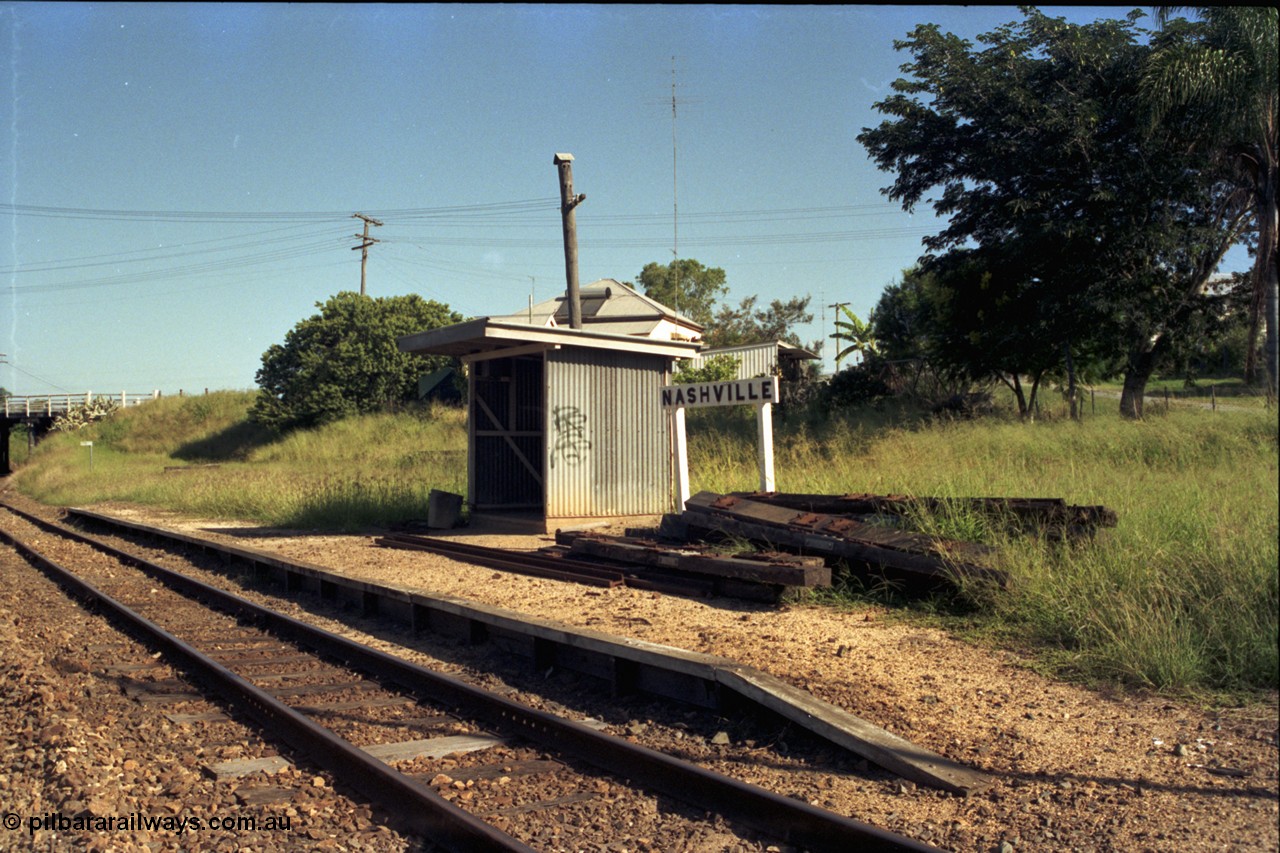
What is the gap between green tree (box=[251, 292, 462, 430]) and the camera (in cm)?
4688

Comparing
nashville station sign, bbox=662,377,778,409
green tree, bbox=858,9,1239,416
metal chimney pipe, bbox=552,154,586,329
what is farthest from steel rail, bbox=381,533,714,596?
green tree, bbox=858,9,1239,416

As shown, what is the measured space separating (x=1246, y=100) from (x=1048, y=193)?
62.4ft

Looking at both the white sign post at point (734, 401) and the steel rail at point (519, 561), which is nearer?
the steel rail at point (519, 561)

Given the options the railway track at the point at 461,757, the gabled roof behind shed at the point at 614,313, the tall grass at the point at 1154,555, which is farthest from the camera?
the gabled roof behind shed at the point at 614,313

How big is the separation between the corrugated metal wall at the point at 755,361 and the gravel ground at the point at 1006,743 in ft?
76.3

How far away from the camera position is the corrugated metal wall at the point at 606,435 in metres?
14.7

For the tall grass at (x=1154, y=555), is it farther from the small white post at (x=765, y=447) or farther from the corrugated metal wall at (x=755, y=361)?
the corrugated metal wall at (x=755, y=361)

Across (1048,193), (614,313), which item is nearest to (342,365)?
(614,313)

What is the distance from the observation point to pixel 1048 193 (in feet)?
67.3

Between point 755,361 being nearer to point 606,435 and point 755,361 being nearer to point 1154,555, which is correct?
point 606,435

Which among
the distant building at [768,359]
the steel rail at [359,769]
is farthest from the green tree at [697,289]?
the steel rail at [359,769]

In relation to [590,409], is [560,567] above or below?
below

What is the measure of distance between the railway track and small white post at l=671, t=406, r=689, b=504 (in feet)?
17.6

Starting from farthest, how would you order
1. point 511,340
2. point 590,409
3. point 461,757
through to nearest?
point 590,409
point 511,340
point 461,757
